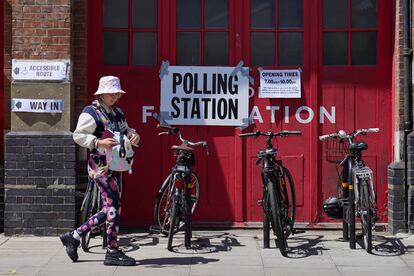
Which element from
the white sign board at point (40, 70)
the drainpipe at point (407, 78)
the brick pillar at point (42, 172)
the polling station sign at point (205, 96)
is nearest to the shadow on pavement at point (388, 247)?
the drainpipe at point (407, 78)

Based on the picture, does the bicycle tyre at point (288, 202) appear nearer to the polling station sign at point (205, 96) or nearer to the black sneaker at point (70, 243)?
the polling station sign at point (205, 96)

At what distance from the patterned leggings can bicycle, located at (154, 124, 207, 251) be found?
0.76 m

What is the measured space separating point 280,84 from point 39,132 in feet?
9.86

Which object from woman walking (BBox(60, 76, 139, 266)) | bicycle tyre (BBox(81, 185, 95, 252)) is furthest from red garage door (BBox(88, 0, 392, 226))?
woman walking (BBox(60, 76, 139, 266))

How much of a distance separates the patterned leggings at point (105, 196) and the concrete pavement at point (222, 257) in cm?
41

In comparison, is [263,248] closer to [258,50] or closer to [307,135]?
[307,135]

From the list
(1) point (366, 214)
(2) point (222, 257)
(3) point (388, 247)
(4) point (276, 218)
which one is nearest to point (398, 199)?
(3) point (388, 247)

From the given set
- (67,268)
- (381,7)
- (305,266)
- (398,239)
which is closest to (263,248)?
(305,266)

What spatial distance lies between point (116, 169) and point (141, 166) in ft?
6.80

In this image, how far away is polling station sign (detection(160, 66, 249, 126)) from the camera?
9.15 m

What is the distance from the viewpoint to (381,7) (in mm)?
9164

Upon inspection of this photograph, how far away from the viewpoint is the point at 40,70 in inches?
340

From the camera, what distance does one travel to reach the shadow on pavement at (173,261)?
7.34m

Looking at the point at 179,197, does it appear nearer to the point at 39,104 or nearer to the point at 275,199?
the point at 275,199
